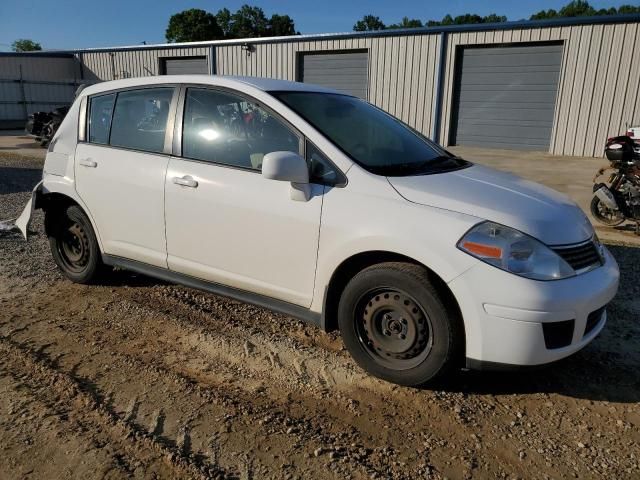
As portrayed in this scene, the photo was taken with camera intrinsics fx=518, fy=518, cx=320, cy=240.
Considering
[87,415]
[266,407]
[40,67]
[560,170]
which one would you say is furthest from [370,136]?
[40,67]

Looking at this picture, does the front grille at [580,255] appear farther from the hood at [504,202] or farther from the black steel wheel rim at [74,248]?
the black steel wheel rim at [74,248]

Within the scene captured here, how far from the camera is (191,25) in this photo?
78.6 meters

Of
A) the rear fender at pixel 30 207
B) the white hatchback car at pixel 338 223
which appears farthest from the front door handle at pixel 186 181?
the rear fender at pixel 30 207

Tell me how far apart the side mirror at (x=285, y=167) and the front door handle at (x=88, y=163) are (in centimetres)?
187

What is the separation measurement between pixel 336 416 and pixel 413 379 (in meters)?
0.52

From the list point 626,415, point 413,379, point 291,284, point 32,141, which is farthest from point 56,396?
point 32,141

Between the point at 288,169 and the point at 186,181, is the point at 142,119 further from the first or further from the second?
the point at 288,169

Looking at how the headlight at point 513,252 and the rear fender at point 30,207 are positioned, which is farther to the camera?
the rear fender at point 30,207

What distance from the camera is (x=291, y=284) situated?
11.0 ft

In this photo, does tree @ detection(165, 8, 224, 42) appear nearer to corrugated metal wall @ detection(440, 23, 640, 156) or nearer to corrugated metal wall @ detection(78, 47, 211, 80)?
corrugated metal wall @ detection(78, 47, 211, 80)

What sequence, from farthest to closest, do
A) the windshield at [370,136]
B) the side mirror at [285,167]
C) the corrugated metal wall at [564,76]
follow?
the corrugated metal wall at [564,76] → the windshield at [370,136] → the side mirror at [285,167]

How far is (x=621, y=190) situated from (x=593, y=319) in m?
4.97

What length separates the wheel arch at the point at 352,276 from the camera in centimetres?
286

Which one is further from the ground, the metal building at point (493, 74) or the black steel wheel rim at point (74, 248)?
the metal building at point (493, 74)
